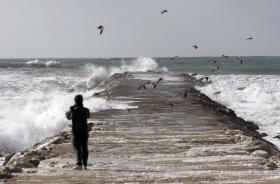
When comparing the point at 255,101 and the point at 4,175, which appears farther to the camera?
the point at 255,101

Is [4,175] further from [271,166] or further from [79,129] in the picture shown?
[271,166]

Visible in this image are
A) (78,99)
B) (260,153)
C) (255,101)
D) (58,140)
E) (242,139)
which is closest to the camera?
(78,99)

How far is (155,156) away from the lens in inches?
429

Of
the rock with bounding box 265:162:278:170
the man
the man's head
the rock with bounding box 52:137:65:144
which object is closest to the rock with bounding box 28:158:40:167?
the man

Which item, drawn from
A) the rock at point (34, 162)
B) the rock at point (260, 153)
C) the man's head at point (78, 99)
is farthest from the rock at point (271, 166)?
the rock at point (34, 162)

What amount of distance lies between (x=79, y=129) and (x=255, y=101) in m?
21.7

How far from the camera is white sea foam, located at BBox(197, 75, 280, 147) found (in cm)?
2120

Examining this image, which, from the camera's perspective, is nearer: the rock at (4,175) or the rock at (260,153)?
the rock at (4,175)

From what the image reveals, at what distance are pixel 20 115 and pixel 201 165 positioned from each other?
39.4 feet

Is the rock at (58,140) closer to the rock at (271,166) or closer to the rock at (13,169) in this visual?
the rock at (13,169)

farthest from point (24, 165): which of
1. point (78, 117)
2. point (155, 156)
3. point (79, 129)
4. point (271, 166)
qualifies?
point (271, 166)

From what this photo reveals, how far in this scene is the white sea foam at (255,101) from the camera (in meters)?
21.2

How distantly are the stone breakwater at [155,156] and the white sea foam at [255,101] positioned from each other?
10.5 ft

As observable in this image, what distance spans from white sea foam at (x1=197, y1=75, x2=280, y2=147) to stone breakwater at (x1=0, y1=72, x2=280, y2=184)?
10.5 feet
